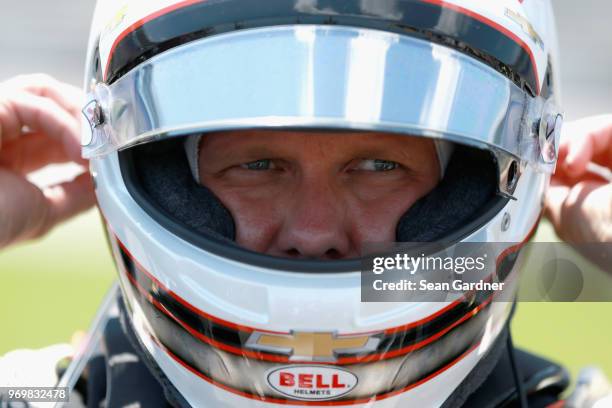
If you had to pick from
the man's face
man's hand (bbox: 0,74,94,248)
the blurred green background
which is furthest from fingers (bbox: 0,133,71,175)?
the man's face

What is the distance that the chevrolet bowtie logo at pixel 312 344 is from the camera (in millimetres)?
972

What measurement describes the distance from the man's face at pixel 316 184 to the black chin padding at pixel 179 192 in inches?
0.7

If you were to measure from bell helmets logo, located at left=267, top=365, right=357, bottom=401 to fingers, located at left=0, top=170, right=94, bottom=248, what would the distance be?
23.8 inches

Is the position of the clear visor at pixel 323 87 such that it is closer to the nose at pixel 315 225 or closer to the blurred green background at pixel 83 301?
the nose at pixel 315 225

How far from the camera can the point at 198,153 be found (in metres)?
1.16

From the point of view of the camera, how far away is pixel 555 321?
82.2 inches

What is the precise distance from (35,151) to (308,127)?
0.82 meters

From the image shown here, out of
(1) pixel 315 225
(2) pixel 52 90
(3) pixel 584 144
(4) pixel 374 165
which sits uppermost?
(2) pixel 52 90

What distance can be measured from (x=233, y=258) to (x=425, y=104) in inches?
11.3

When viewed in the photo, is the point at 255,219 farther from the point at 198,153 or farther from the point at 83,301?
the point at 83,301

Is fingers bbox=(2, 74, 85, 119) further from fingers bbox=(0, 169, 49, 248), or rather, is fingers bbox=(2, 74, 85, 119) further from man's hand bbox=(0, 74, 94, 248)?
fingers bbox=(0, 169, 49, 248)

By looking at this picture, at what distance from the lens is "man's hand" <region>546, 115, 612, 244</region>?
131cm

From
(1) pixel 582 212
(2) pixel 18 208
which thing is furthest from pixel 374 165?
(2) pixel 18 208

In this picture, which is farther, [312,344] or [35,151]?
[35,151]
